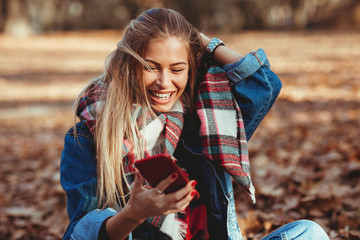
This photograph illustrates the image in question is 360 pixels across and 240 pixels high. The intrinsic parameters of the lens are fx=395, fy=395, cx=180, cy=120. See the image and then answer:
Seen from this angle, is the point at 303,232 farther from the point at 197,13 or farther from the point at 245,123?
the point at 197,13

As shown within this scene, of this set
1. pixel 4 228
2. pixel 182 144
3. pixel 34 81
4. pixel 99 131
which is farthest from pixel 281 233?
pixel 34 81

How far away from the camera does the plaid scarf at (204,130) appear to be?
1.78 metres

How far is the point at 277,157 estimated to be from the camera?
4191mm

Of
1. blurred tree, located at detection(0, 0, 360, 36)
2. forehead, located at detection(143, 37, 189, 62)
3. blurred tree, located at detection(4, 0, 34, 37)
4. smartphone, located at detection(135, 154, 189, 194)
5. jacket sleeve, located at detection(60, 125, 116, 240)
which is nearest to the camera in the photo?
smartphone, located at detection(135, 154, 189, 194)

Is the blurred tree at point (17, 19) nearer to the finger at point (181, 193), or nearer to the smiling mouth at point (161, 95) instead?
the smiling mouth at point (161, 95)

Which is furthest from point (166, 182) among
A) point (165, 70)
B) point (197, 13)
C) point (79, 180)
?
point (197, 13)

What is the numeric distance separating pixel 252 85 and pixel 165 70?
464 millimetres

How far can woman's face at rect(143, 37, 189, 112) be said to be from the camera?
176 centimetres

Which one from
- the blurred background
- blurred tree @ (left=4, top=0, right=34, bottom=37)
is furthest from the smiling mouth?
blurred tree @ (left=4, top=0, right=34, bottom=37)

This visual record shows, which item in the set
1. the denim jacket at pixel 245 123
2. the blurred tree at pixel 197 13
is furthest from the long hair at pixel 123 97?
the blurred tree at pixel 197 13

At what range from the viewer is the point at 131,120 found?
5.72 ft

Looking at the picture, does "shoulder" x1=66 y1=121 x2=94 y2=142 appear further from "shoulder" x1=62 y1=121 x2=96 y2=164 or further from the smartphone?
the smartphone

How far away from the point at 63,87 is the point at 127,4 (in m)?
23.8

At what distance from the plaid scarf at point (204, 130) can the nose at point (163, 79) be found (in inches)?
5.8
